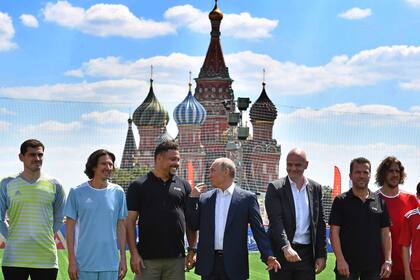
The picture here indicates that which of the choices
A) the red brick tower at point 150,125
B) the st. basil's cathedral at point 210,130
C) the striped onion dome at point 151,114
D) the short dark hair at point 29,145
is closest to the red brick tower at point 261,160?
the st. basil's cathedral at point 210,130

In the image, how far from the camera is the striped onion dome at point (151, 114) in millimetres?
44019

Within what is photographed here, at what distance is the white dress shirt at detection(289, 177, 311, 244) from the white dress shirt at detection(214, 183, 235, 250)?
1.55 feet

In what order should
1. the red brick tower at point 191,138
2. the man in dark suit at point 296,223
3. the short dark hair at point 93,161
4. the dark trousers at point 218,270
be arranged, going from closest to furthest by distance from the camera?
the short dark hair at point 93,161, the dark trousers at point 218,270, the man in dark suit at point 296,223, the red brick tower at point 191,138

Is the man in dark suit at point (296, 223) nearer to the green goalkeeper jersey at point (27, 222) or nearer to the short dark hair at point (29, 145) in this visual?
the green goalkeeper jersey at point (27, 222)

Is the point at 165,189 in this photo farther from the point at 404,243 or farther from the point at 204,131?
the point at 204,131

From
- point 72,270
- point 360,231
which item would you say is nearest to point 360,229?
point 360,231

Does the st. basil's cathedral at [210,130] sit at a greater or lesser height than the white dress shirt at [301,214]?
greater

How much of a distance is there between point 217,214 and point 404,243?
1.34 meters

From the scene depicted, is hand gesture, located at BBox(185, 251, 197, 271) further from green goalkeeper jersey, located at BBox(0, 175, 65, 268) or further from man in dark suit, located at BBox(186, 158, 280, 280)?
green goalkeeper jersey, located at BBox(0, 175, 65, 268)

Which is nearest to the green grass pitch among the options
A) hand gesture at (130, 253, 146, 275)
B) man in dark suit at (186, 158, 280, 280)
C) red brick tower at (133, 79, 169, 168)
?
hand gesture at (130, 253, 146, 275)

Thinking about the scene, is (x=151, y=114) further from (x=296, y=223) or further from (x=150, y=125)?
(x=296, y=223)

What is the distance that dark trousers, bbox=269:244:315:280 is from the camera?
209 inches

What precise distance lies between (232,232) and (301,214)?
53 cm

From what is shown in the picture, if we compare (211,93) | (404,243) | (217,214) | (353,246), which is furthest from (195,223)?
(211,93)
